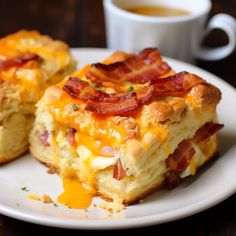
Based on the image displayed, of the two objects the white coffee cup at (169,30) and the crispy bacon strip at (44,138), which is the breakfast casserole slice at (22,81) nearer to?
the crispy bacon strip at (44,138)

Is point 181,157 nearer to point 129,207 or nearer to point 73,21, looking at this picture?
point 129,207

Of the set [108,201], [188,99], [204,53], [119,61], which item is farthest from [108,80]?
[204,53]

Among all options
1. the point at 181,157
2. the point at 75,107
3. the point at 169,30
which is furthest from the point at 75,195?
the point at 169,30

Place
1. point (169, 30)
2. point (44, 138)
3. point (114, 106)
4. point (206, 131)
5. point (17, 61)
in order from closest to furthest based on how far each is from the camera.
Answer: point (114, 106) < point (206, 131) < point (44, 138) < point (17, 61) < point (169, 30)

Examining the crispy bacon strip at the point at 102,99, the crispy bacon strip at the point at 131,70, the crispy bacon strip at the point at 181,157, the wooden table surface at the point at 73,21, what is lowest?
the wooden table surface at the point at 73,21

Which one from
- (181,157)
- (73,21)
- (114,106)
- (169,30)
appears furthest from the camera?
(73,21)

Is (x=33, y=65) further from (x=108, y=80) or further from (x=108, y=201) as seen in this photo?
(x=108, y=201)

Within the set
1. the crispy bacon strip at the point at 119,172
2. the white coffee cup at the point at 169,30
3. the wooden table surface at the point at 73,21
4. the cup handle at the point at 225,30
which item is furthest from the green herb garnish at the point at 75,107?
the cup handle at the point at 225,30

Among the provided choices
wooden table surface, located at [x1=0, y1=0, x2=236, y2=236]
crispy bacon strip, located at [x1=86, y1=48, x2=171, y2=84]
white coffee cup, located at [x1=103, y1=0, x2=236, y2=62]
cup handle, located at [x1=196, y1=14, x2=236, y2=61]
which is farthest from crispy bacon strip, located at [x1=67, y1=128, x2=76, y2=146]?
cup handle, located at [x1=196, y1=14, x2=236, y2=61]
